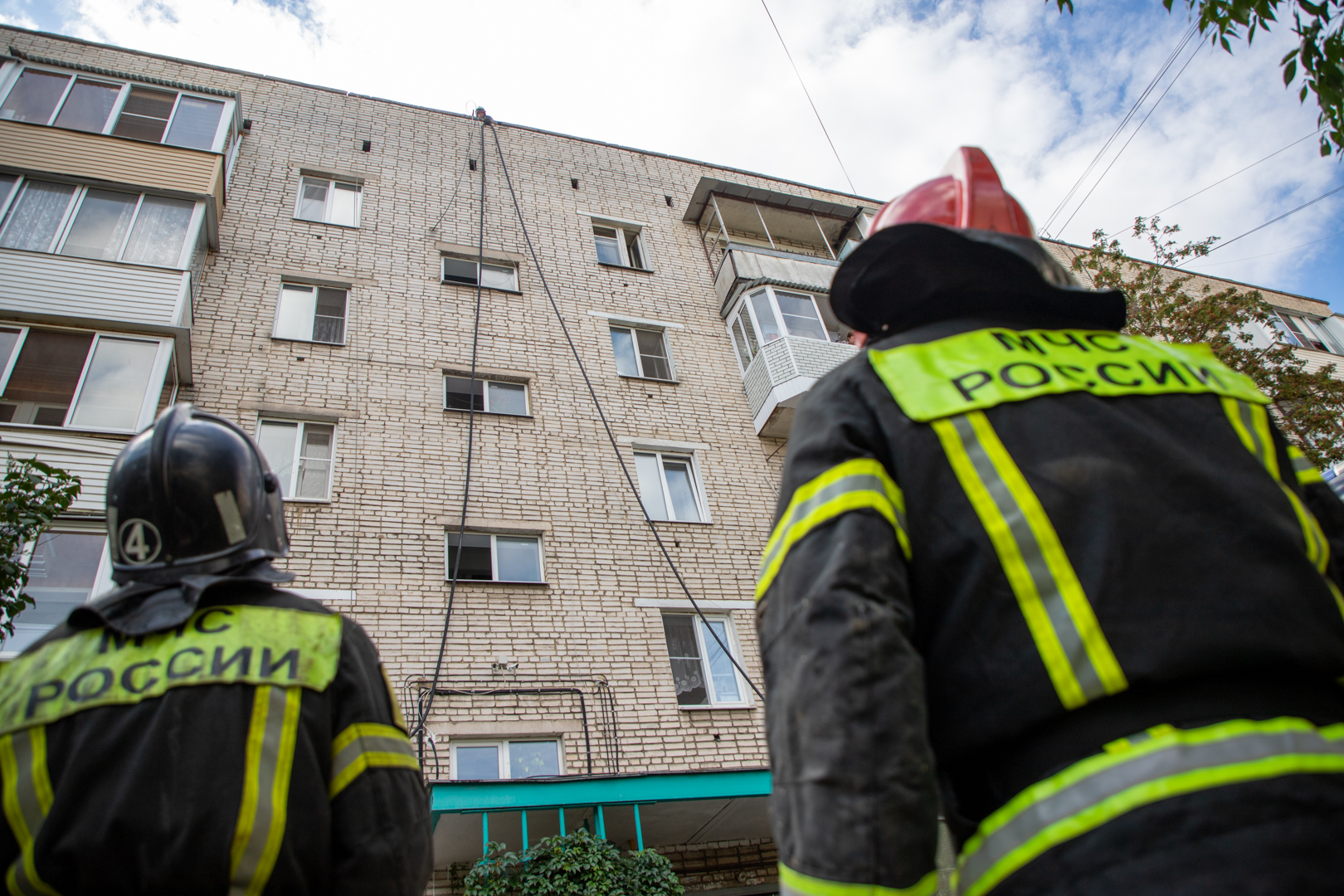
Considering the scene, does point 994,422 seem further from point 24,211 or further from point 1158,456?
point 24,211

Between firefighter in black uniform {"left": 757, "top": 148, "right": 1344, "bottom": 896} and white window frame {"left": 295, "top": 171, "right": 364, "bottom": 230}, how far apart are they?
1395 cm

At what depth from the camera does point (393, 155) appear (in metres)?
15.2

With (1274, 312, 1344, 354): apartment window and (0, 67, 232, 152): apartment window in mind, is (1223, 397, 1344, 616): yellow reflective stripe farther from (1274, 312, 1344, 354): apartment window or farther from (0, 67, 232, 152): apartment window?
(1274, 312, 1344, 354): apartment window

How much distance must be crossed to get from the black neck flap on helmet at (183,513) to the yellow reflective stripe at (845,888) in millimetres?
1702

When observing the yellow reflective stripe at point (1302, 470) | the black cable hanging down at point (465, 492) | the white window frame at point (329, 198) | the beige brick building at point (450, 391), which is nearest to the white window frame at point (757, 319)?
the beige brick building at point (450, 391)

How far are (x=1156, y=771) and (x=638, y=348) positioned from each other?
43.8 ft

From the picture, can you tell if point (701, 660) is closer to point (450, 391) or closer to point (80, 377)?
point (450, 391)

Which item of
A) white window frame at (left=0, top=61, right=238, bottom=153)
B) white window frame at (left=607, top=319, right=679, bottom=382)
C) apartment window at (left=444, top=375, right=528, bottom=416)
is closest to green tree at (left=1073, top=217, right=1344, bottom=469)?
white window frame at (left=607, top=319, right=679, bottom=382)

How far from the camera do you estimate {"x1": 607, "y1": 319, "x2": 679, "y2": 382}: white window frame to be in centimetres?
1345

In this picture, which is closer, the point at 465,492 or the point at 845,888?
the point at 845,888

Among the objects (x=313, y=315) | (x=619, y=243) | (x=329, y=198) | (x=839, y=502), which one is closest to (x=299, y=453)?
(x=313, y=315)

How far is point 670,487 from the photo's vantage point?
12242mm

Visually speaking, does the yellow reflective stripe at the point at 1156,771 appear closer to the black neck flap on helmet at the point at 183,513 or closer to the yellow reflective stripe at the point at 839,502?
the yellow reflective stripe at the point at 839,502

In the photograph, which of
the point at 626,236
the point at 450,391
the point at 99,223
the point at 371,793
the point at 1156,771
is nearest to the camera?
the point at 1156,771
